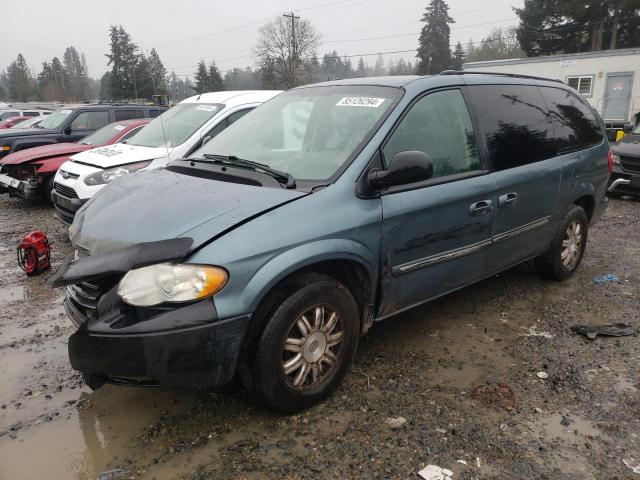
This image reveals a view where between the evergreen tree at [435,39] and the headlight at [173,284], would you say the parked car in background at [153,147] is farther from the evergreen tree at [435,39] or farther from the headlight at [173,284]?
the evergreen tree at [435,39]

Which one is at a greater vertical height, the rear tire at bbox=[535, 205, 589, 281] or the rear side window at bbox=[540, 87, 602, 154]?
the rear side window at bbox=[540, 87, 602, 154]

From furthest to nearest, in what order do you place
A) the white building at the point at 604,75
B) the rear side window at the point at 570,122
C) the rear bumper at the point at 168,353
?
the white building at the point at 604,75 → the rear side window at the point at 570,122 → the rear bumper at the point at 168,353

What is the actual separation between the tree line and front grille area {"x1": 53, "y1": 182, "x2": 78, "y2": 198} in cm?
512

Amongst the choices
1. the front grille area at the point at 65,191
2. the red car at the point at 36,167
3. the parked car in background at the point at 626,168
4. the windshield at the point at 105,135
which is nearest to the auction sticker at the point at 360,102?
the front grille area at the point at 65,191

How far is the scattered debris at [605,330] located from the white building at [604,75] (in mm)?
18026

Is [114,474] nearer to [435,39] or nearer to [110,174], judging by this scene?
[110,174]

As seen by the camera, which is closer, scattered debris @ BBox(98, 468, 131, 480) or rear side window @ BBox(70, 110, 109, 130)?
scattered debris @ BBox(98, 468, 131, 480)

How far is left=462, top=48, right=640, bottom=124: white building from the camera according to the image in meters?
20.4

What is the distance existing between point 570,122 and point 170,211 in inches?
150

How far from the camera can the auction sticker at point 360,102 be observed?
326 centimetres

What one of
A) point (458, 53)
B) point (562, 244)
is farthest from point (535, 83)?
point (458, 53)

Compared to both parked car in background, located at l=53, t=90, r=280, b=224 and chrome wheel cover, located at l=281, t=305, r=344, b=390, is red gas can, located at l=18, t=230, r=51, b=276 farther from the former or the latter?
chrome wheel cover, located at l=281, t=305, r=344, b=390

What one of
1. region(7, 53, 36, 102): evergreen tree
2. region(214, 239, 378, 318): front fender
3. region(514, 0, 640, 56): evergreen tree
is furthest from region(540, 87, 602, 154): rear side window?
region(7, 53, 36, 102): evergreen tree

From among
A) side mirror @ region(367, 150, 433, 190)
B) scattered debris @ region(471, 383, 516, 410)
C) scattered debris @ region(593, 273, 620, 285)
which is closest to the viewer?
side mirror @ region(367, 150, 433, 190)
